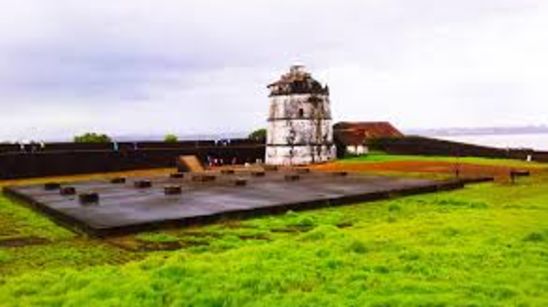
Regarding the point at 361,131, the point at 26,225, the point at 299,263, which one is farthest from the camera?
the point at 361,131

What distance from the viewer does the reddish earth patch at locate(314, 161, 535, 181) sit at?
29116 millimetres

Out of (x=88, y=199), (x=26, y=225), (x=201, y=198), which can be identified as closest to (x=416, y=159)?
(x=201, y=198)

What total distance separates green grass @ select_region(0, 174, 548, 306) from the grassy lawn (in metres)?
0.02

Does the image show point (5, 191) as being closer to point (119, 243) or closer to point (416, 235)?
point (119, 243)

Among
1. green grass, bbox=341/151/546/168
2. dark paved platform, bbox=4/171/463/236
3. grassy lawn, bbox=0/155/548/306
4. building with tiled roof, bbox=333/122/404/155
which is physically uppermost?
building with tiled roof, bbox=333/122/404/155

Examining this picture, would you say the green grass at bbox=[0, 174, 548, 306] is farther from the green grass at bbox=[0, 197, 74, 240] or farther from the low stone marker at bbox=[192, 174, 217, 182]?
the low stone marker at bbox=[192, 174, 217, 182]

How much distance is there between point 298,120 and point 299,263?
29064 millimetres

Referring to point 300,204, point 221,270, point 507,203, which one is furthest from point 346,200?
point 221,270

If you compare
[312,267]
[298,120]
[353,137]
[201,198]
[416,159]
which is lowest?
[312,267]

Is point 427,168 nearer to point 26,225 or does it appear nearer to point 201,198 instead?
point 201,198

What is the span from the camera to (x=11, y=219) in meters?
17.1

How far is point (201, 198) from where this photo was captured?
19141 mm

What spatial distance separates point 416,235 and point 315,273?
3.78 meters

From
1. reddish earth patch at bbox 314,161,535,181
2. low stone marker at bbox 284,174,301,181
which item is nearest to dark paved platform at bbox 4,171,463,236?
low stone marker at bbox 284,174,301,181
